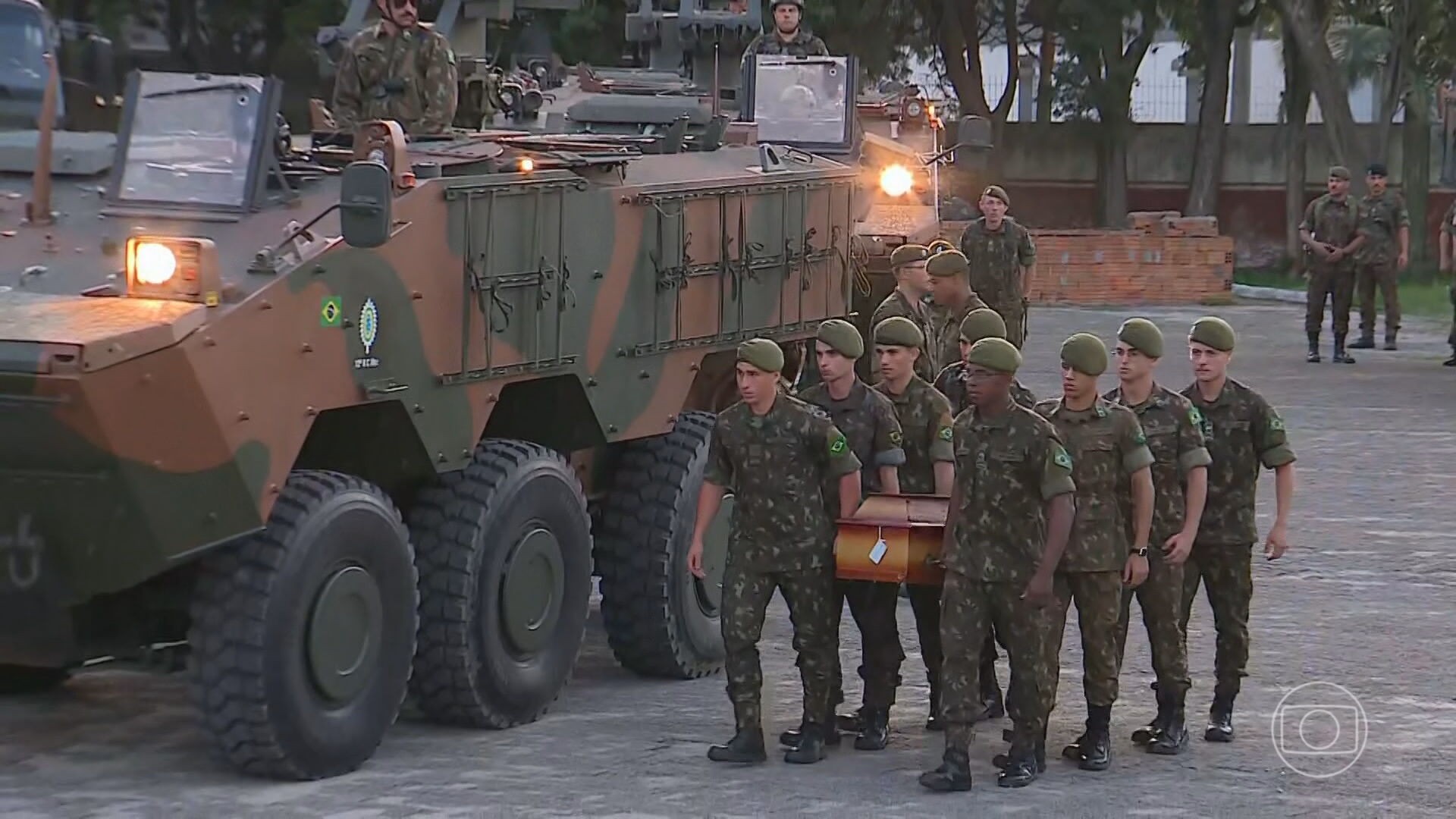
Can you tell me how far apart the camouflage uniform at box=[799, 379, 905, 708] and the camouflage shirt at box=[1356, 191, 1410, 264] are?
47.2 ft

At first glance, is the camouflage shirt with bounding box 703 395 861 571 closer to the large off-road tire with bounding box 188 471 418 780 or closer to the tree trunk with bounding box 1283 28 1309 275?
the large off-road tire with bounding box 188 471 418 780

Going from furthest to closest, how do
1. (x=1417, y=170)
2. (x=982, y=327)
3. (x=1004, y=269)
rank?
1. (x=1417, y=170)
2. (x=1004, y=269)
3. (x=982, y=327)

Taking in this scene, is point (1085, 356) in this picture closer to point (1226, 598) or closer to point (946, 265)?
point (1226, 598)

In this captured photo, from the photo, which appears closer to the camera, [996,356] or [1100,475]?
[996,356]

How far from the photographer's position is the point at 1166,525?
848 cm

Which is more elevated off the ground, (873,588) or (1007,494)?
(1007,494)

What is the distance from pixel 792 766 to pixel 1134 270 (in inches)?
892

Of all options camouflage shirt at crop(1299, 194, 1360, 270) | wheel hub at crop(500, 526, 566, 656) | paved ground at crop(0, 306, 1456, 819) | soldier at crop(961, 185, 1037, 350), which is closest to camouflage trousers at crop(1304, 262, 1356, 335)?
camouflage shirt at crop(1299, 194, 1360, 270)

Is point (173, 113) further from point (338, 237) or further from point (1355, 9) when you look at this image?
point (1355, 9)

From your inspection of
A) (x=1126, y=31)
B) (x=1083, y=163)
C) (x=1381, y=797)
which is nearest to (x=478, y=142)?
(x=1381, y=797)

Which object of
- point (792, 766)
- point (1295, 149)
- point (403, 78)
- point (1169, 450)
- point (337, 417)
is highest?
point (403, 78)

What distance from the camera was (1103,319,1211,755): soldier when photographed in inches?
331

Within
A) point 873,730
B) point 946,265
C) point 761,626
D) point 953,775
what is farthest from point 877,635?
point 946,265

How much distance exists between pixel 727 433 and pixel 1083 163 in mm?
34156
